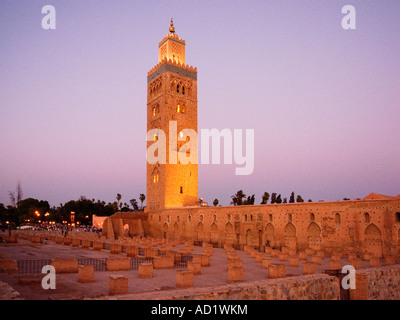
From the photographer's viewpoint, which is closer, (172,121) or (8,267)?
(8,267)

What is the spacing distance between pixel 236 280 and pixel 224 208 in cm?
1631

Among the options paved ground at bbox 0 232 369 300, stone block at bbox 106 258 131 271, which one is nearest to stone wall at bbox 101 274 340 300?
paved ground at bbox 0 232 369 300

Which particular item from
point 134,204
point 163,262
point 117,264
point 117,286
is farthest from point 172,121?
point 134,204

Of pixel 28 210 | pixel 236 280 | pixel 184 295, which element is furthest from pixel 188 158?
pixel 28 210

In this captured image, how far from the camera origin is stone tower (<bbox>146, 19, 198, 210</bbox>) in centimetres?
4075

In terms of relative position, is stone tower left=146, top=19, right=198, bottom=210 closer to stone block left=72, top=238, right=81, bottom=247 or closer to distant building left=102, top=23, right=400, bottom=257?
distant building left=102, top=23, right=400, bottom=257

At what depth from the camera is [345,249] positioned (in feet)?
61.8

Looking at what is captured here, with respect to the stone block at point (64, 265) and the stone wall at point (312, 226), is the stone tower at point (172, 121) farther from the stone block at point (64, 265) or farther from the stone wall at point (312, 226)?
the stone block at point (64, 265)

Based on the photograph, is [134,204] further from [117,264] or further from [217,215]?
[117,264]

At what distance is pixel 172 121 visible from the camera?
137 ft

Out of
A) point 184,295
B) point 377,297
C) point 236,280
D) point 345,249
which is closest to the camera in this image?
point 184,295

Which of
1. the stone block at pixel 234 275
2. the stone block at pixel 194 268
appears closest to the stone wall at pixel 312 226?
the stone block at pixel 234 275

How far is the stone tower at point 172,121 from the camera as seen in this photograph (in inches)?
1604
